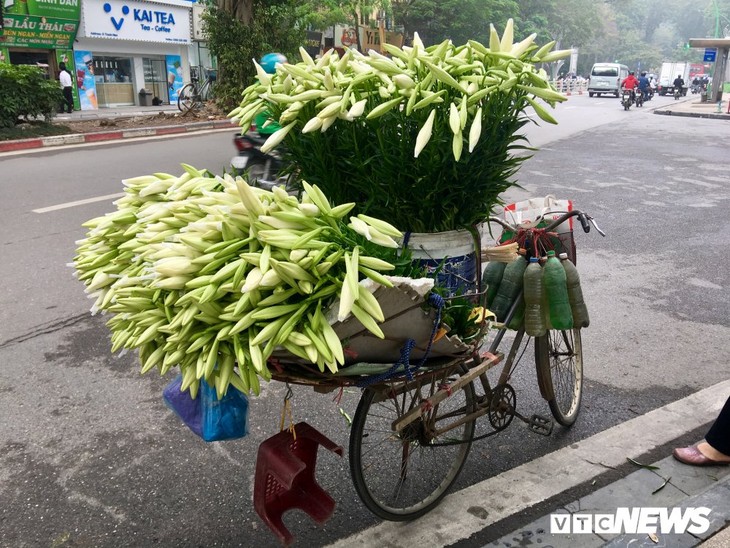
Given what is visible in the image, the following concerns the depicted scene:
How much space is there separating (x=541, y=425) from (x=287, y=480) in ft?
5.17

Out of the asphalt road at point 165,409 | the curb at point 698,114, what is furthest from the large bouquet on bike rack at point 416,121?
the curb at point 698,114

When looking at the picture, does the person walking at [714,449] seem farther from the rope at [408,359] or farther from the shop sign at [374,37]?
the shop sign at [374,37]

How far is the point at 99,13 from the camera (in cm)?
2231

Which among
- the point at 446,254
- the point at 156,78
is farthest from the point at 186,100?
the point at 446,254

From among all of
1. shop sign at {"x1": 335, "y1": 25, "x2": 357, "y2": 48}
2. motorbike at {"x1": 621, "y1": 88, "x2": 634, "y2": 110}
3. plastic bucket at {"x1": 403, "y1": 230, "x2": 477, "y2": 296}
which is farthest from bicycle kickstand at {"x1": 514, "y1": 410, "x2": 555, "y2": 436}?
shop sign at {"x1": 335, "y1": 25, "x2": 357, "y2": 48}

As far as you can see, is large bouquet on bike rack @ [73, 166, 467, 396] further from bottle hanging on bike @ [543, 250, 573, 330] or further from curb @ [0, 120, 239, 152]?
curb @ [0, 120, 239, 152]

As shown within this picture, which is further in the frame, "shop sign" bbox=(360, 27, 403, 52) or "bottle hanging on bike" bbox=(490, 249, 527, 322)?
"shop sign" bbox=(360, 27, 403, 52)

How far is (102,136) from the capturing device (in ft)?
48.0

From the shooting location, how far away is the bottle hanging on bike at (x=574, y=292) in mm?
2781

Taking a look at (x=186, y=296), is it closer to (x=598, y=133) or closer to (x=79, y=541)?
(x=79, y=541)

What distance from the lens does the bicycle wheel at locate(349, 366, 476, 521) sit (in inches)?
91.7

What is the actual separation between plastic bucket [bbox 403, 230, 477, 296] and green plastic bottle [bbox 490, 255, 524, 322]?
47 cm

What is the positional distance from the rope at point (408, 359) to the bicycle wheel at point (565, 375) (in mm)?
1267

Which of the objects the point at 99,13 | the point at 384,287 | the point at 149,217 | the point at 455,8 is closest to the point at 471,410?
the point at 384,287
